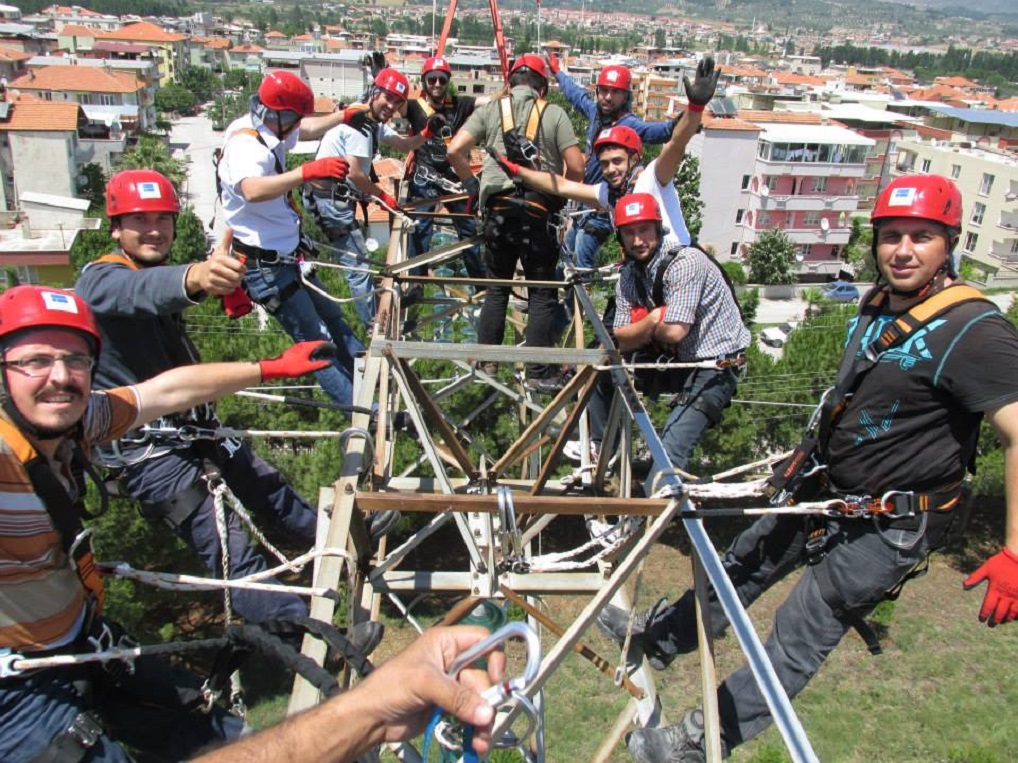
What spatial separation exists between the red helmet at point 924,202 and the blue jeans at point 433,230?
218 inches

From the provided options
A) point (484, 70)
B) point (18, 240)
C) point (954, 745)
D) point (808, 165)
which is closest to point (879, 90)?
point (484, 70)

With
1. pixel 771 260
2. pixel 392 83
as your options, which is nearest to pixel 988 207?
pixel 771 260

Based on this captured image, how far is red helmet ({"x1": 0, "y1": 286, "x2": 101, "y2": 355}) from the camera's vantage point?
285cm

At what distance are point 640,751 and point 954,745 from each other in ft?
35.1

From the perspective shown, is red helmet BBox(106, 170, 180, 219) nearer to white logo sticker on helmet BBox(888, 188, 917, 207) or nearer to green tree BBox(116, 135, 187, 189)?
white logo sticker on helmet BBox(888, 188, 917, 207)

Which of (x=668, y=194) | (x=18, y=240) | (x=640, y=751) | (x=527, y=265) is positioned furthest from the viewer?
(x=18, y=240)

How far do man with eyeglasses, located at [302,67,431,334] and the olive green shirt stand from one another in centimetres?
140

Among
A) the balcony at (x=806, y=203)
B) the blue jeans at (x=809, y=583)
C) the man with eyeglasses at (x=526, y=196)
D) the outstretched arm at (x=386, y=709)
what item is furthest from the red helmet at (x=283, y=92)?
the balcony at (x=806, y=203)

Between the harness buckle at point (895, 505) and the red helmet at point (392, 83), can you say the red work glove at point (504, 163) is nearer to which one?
the red helmet at point (392, 83)

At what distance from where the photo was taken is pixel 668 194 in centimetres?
576

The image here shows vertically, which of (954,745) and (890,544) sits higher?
(890,544)

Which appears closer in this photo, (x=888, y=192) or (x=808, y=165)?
(x=888, y=192)

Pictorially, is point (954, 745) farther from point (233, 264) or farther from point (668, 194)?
point (233, 264)

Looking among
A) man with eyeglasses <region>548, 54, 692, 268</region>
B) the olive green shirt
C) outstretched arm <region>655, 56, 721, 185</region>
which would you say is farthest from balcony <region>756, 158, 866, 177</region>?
outstretched arm <region>655, 56, 721, 185</region>
